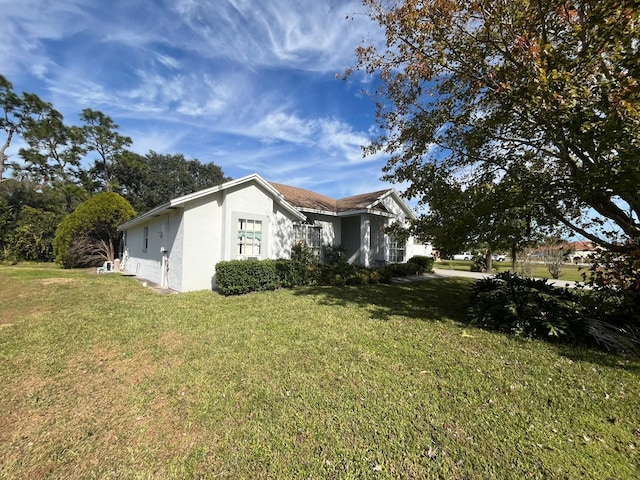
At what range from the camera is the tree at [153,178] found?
1401 inches

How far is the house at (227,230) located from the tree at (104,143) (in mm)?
24840

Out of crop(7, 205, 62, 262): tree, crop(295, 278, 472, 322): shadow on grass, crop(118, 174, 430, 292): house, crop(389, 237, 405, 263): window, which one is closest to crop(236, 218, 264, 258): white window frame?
crop(118, 174, 430, 292): house

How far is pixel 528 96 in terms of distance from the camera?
17.0 feet

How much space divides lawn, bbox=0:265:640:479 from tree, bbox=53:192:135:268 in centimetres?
1540

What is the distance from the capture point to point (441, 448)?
2637 millimetres

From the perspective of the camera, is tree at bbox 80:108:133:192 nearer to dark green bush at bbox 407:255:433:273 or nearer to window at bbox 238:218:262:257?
window at bbox 238:218:262:257

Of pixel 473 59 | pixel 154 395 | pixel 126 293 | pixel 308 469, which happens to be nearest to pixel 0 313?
pixel 126 293

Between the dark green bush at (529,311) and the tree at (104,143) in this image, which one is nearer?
the dark green bush at (529,311)

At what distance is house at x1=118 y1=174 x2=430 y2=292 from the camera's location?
10.4m

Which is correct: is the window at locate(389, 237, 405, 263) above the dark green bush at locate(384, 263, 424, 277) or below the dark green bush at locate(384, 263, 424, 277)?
above

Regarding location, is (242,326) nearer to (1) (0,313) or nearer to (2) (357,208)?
(1) (0,313)

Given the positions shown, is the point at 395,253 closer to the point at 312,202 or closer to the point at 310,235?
the point at 310,235

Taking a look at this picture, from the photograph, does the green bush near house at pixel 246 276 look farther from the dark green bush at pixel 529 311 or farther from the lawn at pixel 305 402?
the dark green bush at pixel 529 311

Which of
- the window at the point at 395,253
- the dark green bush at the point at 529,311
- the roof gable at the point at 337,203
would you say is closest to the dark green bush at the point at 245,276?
the roof gable at the point at 337,203
